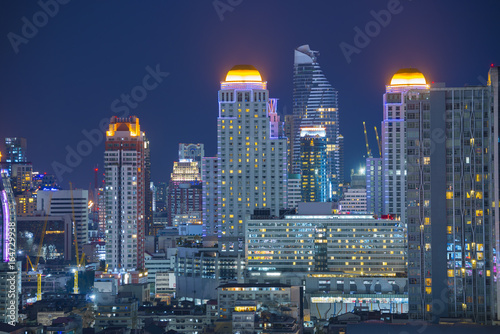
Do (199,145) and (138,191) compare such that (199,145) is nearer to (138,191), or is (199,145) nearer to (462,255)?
(138,191)

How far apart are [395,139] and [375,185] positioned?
267 inches

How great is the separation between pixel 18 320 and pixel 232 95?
33.1m

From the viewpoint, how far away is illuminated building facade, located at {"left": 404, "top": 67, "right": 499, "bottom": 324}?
5400cm

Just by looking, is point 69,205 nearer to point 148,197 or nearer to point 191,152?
point 148,197

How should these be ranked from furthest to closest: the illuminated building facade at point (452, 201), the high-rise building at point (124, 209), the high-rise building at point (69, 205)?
the high-rise building at point (69, 205), the high-rise building at point (124, 209), the illuminated building facade at point (452, 201)

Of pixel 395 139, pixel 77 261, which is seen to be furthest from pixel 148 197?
pixel 395 139

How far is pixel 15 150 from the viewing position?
160875mm

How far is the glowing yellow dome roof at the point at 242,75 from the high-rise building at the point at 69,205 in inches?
1759

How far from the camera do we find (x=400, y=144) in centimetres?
10431

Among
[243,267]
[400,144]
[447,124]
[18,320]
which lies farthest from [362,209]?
[447,124]

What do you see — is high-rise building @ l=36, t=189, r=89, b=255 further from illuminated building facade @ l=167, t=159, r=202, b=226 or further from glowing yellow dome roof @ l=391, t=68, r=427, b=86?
glowing yellow dome roof @ l=391, t=68, r=427, b=86

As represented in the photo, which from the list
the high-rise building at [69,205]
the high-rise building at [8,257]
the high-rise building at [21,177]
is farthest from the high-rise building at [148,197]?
the high-rise building at [8,257]

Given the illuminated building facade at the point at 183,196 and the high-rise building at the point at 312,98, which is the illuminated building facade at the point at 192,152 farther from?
the high-rise building at the point at 312,98

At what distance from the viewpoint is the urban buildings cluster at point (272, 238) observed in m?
54.3
